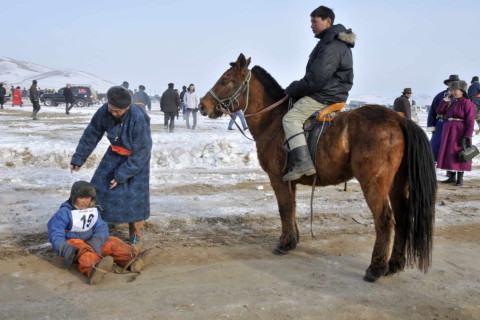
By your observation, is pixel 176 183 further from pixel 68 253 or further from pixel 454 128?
pixel 454 128

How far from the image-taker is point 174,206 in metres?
6.69

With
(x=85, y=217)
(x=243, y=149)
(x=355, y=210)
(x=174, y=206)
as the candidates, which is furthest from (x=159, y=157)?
(x=85, y=217)

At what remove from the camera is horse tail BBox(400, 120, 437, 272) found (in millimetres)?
3936

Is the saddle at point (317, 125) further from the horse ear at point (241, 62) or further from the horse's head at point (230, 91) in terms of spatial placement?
the horse ear at point (241, 62)

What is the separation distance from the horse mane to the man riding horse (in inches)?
13.9

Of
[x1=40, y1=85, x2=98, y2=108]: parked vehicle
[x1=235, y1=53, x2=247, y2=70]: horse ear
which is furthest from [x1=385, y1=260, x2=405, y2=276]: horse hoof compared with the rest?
[x1=40, y1=85, x2=98, y2=108]: parked vehicle

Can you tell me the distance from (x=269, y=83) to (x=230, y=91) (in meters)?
0.51

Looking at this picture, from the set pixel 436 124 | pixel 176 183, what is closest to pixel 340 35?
pixel 176 183

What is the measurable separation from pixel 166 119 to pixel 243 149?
7.12 meters

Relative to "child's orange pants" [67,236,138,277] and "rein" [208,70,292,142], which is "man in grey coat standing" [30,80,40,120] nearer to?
"rein" [208,70,292,142]

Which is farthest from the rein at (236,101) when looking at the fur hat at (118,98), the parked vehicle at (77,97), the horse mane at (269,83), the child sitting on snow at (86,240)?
the parked vehicle at (77,97)

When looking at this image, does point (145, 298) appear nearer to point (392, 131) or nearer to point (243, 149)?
point (392, 131)

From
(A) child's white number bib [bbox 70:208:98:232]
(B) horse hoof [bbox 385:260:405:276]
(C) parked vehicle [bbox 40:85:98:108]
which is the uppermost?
(C) parked vehicle [bbox 40:85:98:108]

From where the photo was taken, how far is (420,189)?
156 inches
